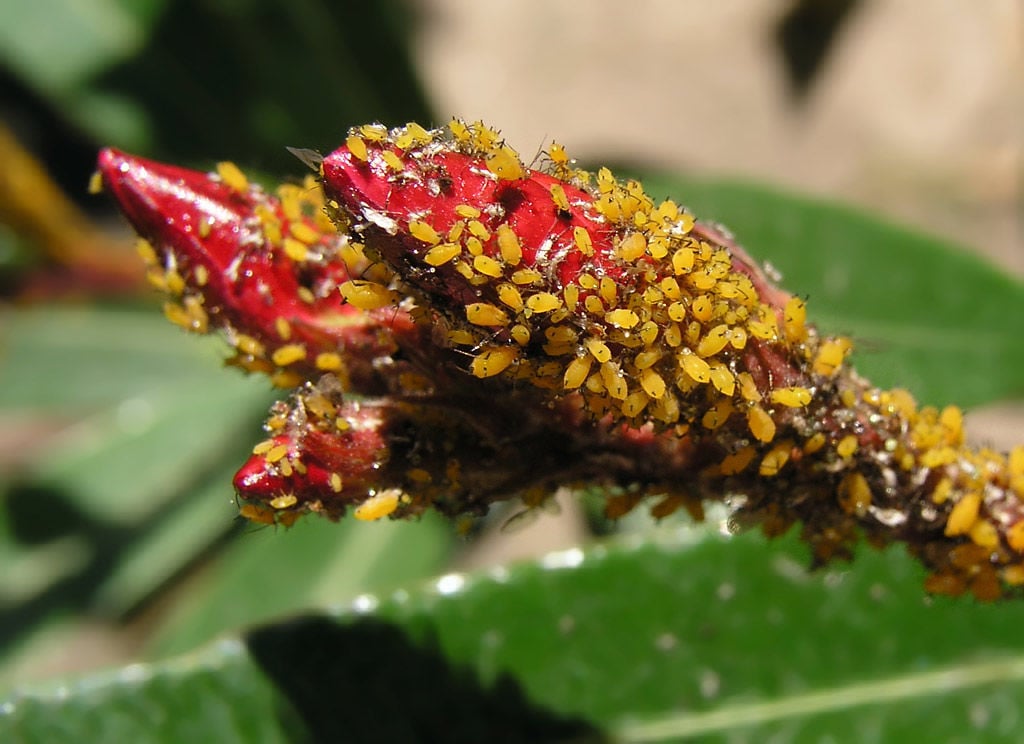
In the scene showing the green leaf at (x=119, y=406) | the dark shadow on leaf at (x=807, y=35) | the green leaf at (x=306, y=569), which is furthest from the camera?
the dark shadow on leaf at (x=807, y=35)

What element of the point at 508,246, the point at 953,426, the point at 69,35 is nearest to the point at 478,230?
the point at 508,246

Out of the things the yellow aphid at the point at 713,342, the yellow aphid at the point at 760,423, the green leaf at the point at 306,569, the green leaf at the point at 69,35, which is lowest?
the green leaf at the point at 306,569

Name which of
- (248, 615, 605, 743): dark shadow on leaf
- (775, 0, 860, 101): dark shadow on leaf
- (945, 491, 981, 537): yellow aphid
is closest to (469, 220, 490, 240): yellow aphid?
(945, 491, 981, 537): yellow aphid

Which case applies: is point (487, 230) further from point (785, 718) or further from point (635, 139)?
point (635, 139)

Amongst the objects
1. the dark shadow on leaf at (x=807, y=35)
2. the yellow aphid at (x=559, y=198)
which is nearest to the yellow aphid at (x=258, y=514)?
the yellow aphid at (x=559, y=198)

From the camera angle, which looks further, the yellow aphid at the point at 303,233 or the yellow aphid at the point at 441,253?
the yellow aphid at the point at 303,233

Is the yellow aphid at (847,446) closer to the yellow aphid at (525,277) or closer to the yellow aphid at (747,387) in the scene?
the yellow aphid at (747,387)
